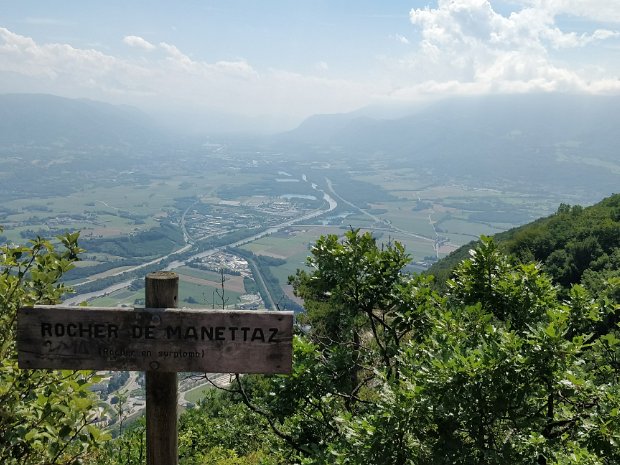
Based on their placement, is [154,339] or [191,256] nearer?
[154,339]

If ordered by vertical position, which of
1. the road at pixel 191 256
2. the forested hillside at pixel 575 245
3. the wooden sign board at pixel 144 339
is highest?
the wooden sign board at pixel 144 339

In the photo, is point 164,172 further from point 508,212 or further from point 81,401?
point 81,401

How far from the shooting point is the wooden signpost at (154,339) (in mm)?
2553

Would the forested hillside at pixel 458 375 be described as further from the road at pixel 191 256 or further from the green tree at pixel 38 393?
the road at pixel 191 256

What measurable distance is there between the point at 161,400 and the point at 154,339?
0.41 meters

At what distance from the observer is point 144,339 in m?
2.56

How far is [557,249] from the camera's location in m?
31.0

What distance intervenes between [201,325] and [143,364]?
15.3 inches

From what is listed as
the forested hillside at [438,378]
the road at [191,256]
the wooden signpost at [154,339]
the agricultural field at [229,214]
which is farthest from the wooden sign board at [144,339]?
the agricultural field at [229,214]

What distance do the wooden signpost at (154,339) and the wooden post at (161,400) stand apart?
0.01 metres

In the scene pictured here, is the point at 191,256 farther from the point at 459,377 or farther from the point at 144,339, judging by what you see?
the point at 144,339

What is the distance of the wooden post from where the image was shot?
2.61 meters

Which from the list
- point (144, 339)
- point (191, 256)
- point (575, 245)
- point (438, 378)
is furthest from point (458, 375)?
point (191, 256)

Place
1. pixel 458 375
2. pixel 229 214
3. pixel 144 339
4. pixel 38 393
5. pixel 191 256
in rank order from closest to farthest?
pixel 144 339 < pixel 38 393 < pixel 458 375 < pixel 191 256 < pixel 229 214
